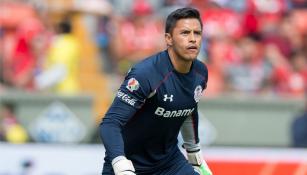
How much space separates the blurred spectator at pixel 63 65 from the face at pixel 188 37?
24.0 ft

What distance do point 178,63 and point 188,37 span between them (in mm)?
247

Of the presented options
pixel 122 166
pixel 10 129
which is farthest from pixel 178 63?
pixel 10 129

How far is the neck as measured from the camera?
639 cm

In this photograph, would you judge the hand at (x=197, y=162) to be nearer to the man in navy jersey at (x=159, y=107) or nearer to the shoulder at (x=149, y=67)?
the man in navy jersey at (x=159, y=107)

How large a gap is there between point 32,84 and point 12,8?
1767mm

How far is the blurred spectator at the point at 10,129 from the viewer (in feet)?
42.1

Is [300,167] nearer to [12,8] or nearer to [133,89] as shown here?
[133,89]

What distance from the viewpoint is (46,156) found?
1085cm

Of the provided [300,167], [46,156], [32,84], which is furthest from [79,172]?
[32,84]

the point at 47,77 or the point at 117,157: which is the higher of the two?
the point at 117,157

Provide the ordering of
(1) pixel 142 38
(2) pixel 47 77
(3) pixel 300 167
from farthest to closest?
(1) pixel 142 38 → (2) pixel 47 77 → (3) pixel 300 167

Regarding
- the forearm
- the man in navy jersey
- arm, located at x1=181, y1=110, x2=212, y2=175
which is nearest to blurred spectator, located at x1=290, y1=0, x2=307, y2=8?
arm, located at x1=181, y1=110, x2=212, y2=175

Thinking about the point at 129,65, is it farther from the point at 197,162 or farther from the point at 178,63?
the point at 178,63

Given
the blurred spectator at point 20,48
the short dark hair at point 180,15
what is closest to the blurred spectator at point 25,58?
the blurred spectator at point 20,48
